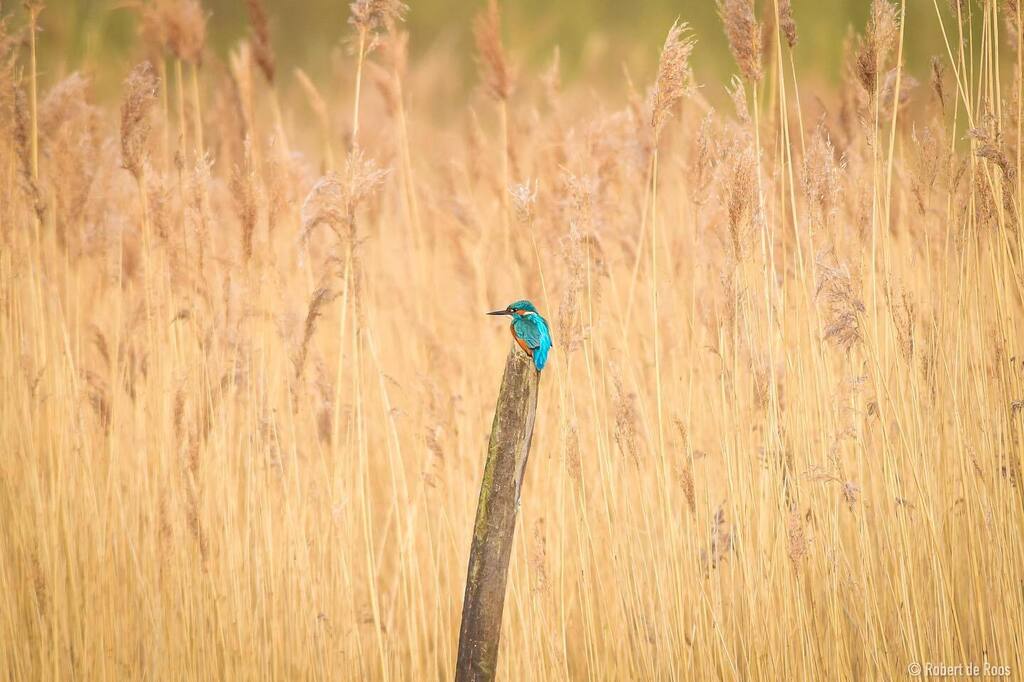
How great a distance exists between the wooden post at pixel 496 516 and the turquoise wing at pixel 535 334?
0.02 meters

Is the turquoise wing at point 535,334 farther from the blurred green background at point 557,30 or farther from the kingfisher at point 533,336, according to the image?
the blurred green background at point 557,30

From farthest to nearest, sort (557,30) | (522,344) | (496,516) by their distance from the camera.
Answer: (557,30) → (496,516) → (522,344)

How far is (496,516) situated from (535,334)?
0.42 m

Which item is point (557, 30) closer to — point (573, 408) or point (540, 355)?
point (573, 408)

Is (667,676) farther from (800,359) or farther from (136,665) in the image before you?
(136,665)

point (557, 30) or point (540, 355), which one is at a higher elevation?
point (557, 30)

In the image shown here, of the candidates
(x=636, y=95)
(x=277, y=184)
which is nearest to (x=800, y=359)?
(x=636, y=95)

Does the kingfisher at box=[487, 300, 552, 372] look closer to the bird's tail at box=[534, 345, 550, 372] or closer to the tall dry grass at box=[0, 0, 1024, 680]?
the bird's tail at box=[534, 345, 550, 372]

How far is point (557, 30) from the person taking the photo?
976 centimetres

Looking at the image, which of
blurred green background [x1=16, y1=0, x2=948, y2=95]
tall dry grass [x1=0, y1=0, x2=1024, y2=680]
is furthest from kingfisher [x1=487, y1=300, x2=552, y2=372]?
blurred green background [x1=16, y1=0, x2=948, y2=95]

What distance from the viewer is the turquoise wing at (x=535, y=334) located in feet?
6.33

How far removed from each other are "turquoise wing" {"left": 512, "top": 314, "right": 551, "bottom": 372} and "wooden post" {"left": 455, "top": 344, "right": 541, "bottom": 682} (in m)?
0.02

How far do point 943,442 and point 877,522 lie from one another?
27cm

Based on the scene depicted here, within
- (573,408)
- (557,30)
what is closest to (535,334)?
(573,408)
